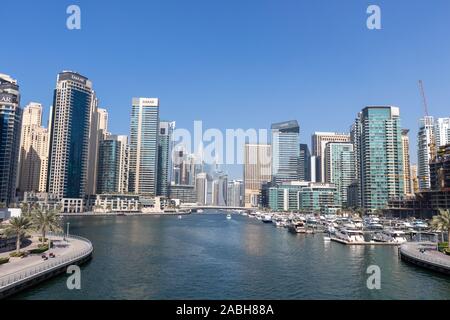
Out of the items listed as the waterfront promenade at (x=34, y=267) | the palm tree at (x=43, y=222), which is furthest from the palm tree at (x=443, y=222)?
the palm tree at (x=43, y=222)

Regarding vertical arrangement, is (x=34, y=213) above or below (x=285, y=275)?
above

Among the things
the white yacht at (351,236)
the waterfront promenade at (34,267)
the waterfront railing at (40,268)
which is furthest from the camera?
the white yacht at (351,236)

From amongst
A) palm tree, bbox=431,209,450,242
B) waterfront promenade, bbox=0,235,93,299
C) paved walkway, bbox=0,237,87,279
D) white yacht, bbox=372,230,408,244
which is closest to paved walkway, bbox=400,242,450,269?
palm tree, bbox=431,209,450,242

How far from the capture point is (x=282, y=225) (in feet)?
623

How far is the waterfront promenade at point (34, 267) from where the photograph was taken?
144ft

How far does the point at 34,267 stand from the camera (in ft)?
171

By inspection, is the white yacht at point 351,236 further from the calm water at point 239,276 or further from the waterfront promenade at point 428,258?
the waterfront promenade at point 428,258

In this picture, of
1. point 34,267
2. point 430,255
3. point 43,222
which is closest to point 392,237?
point 430,255

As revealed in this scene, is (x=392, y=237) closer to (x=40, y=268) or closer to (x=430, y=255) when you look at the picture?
(x=430, y=255)

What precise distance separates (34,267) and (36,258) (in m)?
9.78
